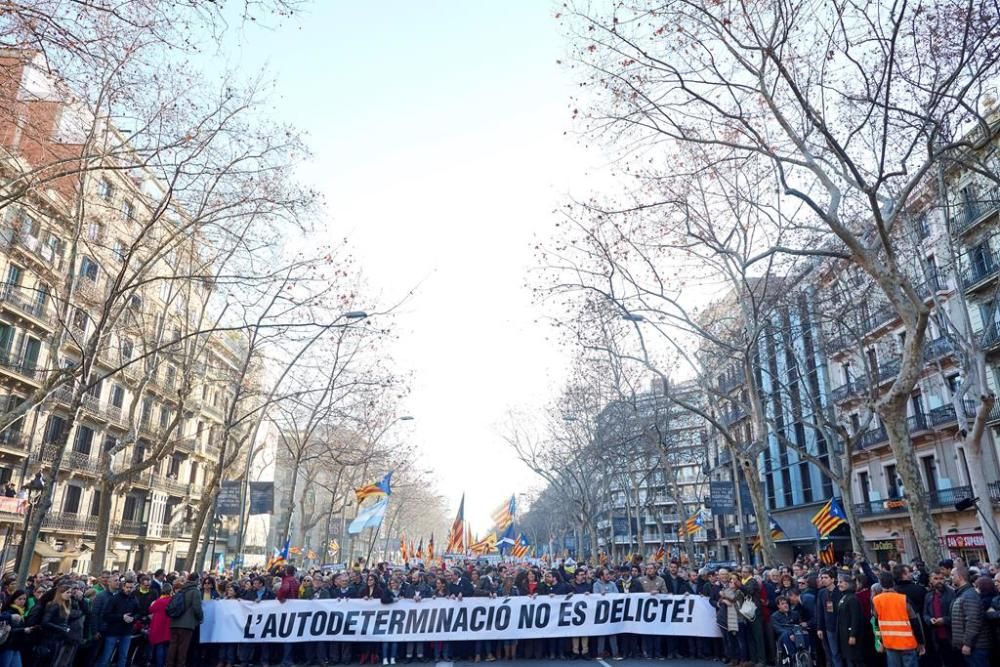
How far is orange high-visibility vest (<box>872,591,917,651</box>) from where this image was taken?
9.81m

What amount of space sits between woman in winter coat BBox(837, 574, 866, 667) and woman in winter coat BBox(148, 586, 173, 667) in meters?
11.3

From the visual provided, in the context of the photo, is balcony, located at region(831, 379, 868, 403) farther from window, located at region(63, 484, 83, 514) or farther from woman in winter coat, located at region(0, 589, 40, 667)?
window, located at region(63, 484, 83, 514)

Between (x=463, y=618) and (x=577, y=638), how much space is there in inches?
92.2

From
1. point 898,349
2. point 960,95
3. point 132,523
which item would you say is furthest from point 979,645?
point 132,523

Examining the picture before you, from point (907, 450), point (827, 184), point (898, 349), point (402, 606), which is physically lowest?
point (402, 606)

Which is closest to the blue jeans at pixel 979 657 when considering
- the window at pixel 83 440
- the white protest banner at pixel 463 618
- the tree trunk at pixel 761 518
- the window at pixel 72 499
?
the white protest banner at pixel 463 618

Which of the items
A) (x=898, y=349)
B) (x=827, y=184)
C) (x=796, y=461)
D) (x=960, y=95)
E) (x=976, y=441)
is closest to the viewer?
(x=960, y=95)

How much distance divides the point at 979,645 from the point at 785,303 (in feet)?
55.5

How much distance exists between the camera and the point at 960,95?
1170cm

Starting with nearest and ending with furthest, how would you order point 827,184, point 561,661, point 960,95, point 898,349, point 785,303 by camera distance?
point 960,95 → point 827,184 → point 561,661 → point 785,303 → point 898,349

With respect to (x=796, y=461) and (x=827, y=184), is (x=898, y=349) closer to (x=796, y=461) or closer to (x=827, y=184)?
(x=796, y=461)

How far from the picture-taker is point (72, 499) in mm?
34906

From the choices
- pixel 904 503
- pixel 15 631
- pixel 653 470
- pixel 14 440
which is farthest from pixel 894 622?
pixel 14 440

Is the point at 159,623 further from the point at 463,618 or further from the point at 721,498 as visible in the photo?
the point at 721,498
